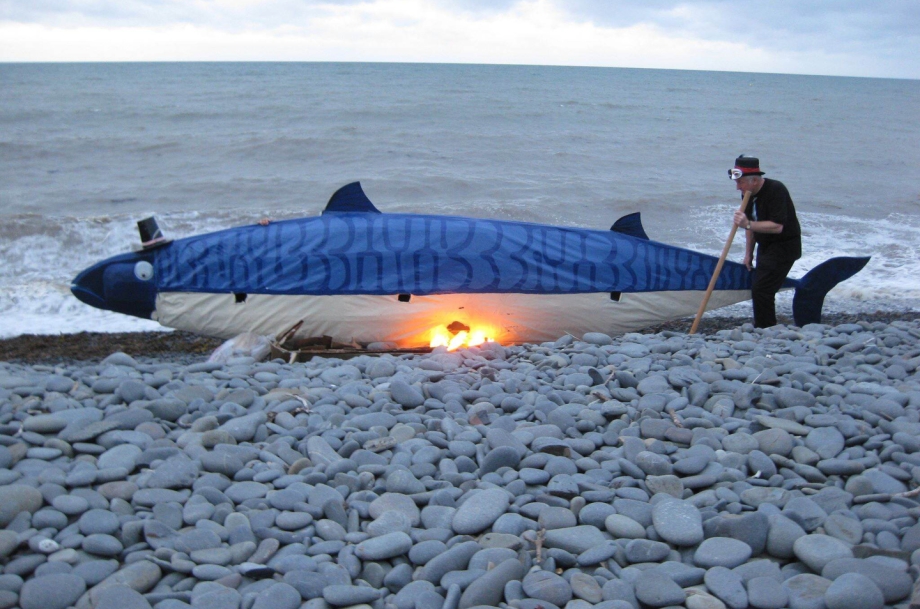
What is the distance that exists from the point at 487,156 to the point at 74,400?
1810 cm

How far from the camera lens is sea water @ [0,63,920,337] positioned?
1233 centimetres

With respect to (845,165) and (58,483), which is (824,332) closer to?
(58,483)

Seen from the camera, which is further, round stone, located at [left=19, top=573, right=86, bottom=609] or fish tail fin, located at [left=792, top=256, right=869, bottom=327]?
fish tail fin, located at [left=792, top=256, right=869, bottom=327]

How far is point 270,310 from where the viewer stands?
677 centimetres

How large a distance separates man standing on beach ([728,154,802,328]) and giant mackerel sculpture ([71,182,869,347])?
0.48m

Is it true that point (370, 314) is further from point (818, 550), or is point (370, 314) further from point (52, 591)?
point (818, 550)

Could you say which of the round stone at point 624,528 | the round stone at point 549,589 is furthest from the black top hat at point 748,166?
the round stone at point 549,589

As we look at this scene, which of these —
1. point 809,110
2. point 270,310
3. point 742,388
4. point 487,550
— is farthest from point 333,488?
point 809,110

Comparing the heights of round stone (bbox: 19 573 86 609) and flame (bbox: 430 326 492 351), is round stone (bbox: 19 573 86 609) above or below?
above

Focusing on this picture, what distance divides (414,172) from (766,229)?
12720mm

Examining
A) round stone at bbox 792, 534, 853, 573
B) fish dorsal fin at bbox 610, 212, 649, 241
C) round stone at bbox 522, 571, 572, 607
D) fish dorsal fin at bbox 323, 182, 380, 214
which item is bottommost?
round stone at bbox 522, 571, 572, 607

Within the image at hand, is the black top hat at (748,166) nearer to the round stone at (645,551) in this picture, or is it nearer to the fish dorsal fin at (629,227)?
the fish dorsal fin at (629,227)

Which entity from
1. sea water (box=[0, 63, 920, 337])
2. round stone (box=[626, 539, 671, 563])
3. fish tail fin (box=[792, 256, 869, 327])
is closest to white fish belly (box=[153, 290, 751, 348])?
fish tail fin (box=[792, 256, 869, 327])

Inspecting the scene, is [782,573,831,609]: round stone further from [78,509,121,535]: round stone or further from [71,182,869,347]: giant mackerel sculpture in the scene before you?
[71,182,869,347]: giant mackerel sculpture
